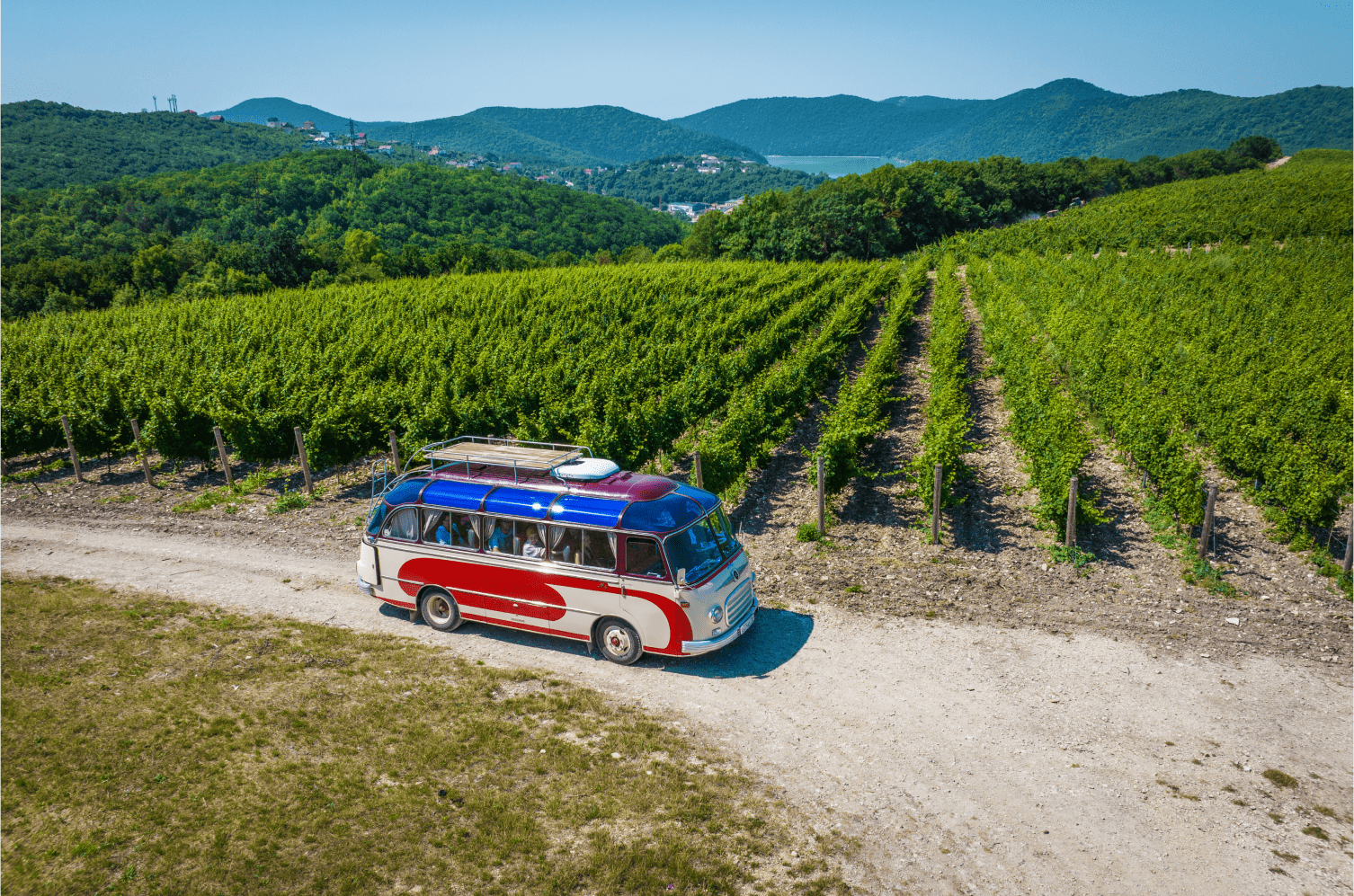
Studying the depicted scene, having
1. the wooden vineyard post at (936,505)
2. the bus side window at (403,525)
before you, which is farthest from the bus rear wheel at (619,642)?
the wooden vineyard post at (936,505)

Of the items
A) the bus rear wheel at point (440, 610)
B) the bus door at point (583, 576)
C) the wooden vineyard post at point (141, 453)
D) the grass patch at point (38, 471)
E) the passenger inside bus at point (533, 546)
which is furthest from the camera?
the grass patch at point (38, 471)

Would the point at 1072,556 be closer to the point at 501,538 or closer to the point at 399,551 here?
the point at 501,538

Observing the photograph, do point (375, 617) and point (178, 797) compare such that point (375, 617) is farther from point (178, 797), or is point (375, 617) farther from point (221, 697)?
point (178, 797)

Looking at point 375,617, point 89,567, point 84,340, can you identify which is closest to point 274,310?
point 84,340

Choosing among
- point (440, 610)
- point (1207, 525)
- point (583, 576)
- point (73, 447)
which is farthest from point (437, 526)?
point (73, 447)

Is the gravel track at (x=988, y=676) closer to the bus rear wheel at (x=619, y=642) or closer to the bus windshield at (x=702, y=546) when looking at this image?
the bus rear wheel at (x=619, y=642)

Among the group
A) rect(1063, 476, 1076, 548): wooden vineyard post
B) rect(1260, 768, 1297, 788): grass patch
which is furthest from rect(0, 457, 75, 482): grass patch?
rect(1260, 768, 1297, 788): grass patch

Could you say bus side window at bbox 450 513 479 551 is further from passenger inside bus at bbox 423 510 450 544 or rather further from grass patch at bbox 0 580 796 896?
grass patch at bbox 0 580 796 896
